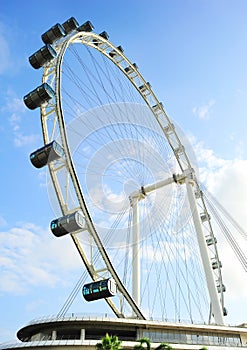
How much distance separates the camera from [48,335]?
27891mm

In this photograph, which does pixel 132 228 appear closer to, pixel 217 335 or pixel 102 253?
pixel 102 253

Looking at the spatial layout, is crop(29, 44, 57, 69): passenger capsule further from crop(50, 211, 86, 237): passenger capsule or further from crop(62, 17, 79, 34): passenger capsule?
crop(50, 211, 86, 237): passenger capsule

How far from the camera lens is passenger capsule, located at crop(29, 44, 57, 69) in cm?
3281

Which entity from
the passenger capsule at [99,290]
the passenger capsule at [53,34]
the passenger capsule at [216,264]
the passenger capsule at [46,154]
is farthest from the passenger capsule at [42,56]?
the passenger capsule at [216,264]

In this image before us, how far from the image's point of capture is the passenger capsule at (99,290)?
85.8 ft

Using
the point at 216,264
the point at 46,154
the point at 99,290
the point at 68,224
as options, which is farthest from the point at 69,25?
the point at 216,264

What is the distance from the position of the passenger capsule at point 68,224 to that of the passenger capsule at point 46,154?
4.78 meters

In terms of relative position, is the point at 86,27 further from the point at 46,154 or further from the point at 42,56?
the point at 46,154

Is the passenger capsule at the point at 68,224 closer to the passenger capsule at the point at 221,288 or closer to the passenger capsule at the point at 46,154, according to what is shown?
the passenger capsule at the point at 46,154

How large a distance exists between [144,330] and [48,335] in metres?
7.42

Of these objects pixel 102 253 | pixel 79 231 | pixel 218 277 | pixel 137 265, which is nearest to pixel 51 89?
pixel 79 231

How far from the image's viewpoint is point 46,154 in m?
28.2

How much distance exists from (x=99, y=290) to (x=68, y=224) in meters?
5.27

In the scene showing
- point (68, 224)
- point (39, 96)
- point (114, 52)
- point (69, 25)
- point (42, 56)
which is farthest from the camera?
point (114, 52)
